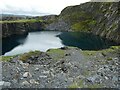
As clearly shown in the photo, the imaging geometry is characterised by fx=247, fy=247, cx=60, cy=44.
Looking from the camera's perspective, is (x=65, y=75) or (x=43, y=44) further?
(x=43, y=44)

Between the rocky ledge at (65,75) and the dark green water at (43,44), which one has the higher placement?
the rocky ledge at (65,75)

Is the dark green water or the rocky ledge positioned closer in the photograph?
the rocky ledge

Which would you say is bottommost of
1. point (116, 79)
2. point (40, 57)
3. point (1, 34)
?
point (1, 34)

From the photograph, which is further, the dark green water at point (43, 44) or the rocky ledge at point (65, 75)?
the dark green water at point (43, 44)

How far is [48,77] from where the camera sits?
38.0 meters

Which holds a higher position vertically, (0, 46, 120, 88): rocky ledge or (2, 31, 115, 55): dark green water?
(0, 46, 120, 88): rocky ledge

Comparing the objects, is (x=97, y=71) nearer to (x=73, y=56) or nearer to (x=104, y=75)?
(x=104, y=75)

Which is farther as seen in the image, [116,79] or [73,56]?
[73,56]

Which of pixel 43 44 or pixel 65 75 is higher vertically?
pixel 65 75

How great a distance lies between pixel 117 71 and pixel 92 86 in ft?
28.3

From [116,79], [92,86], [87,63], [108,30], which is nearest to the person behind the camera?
[92,86]

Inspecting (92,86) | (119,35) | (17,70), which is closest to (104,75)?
(92,86)

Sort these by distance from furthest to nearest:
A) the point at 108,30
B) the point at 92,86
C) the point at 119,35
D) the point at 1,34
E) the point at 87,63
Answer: the point at 108,30 → the point at 1,34 → the point at 119,35 → the point at 87,63 → the point at 92,86

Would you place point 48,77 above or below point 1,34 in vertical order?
above
